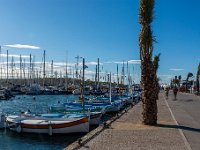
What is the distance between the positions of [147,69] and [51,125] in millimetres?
8312

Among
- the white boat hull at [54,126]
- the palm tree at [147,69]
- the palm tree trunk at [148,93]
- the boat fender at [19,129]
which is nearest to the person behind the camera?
the palm tree at [147,69]

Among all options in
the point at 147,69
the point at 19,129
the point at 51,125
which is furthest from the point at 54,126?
the point at 147,69

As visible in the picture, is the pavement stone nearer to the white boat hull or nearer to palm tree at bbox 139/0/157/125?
palm tree at bbox 139/0/157/125

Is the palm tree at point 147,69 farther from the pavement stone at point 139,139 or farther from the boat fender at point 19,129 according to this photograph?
the boat fender at point 19,129

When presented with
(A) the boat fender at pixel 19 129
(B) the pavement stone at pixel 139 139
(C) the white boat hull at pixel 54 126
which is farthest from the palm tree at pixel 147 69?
(A) the boat fender at pixel 19 129

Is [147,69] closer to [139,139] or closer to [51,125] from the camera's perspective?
[139,139]

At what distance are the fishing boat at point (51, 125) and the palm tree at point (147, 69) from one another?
5.57 meters

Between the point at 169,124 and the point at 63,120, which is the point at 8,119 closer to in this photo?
the point at 63,120

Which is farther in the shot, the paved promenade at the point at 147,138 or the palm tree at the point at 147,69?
the palm tree at the point at 147,69

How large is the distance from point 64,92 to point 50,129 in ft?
294

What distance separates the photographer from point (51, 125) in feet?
85.7

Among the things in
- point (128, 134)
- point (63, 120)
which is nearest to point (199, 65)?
point (63, 120)

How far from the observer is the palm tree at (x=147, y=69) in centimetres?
2133

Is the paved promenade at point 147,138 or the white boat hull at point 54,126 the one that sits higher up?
the paved promenade at point 147,138
